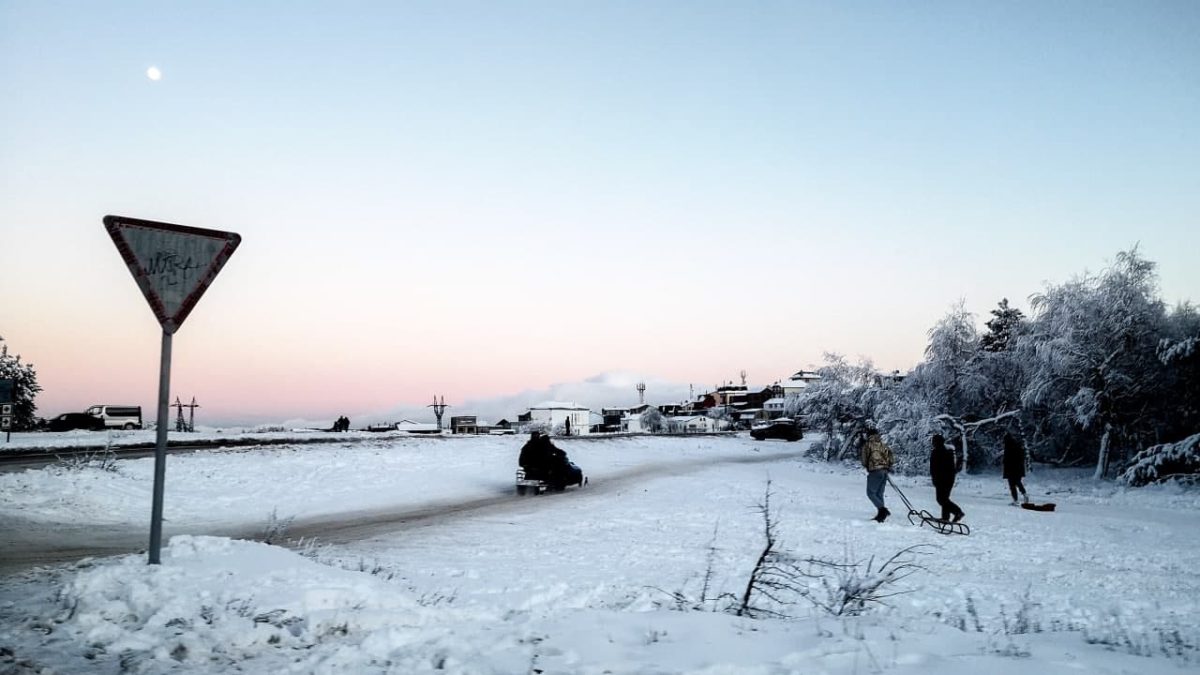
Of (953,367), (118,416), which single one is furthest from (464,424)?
(953,367)

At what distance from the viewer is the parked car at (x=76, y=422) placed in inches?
1820

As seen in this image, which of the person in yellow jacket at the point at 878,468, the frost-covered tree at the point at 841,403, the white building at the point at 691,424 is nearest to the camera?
the person in yellow jacket at the point at 878,468

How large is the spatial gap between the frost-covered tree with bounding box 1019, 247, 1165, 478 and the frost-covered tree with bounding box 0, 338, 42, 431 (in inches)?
2460

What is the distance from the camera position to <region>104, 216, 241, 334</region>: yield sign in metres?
6.51

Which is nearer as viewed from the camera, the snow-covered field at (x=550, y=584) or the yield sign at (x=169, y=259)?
the snow-covered field at (x=550, y=584)

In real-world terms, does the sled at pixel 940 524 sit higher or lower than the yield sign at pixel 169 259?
lower

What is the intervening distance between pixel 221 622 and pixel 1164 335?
33.9 meters

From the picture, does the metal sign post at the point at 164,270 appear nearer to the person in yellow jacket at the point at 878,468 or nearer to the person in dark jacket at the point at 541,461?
the person in yellow jacket at the point at 878,468

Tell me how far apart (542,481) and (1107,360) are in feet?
74.5

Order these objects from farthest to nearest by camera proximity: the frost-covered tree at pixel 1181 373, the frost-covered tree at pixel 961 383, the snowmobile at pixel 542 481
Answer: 1. the frost-covered tree at pixel 961 383
2. the frost-covered tree at pixel 1181 373
3. the snowmobile at pixel 542 481

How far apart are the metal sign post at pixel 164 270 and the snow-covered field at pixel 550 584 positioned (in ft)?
3.67

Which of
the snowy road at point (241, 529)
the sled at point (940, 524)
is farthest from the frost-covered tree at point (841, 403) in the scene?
the sled at point (940, 524)

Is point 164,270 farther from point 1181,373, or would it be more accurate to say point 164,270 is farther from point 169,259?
point 1181,373

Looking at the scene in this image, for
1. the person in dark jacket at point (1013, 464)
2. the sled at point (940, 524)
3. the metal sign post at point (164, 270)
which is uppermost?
the metal sign post at point (164, 270)
